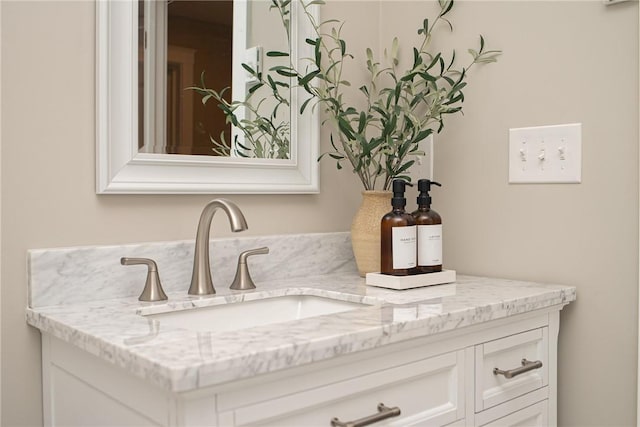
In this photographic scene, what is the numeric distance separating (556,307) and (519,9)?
0.69m

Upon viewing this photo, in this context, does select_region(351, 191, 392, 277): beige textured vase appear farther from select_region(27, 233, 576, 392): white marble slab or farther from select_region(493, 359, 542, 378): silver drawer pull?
select_region(493, 359, 542, 378): silver drawer pull

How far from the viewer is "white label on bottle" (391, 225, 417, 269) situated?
4.36 feet

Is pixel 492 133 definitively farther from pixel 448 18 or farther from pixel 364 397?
pixel 364 397

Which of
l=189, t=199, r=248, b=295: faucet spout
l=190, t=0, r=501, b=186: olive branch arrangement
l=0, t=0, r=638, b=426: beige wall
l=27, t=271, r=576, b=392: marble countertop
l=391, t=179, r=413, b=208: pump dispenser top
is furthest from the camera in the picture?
l=190, t=0, r=501, b=186: olive branch arrangement

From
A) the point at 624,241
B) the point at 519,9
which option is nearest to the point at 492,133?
the point at 519,9

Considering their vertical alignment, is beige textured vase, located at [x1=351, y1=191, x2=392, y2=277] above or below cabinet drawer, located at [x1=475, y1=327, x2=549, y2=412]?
above

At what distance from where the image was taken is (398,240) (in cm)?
133

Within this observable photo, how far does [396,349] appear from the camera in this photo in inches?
39.6

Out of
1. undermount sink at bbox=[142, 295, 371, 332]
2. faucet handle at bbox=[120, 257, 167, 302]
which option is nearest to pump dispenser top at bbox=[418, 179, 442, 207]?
undermount sink at bbox=[142, 295, 371, 332]

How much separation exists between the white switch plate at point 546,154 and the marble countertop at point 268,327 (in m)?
0.25

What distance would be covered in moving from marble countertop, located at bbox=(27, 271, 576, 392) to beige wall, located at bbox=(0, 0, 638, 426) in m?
0.10

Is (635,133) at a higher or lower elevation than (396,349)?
higher

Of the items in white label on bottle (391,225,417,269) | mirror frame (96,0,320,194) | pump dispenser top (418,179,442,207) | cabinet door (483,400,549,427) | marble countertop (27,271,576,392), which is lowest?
cabinet door (483,400,549,427)

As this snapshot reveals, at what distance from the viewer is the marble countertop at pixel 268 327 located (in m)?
0.77
